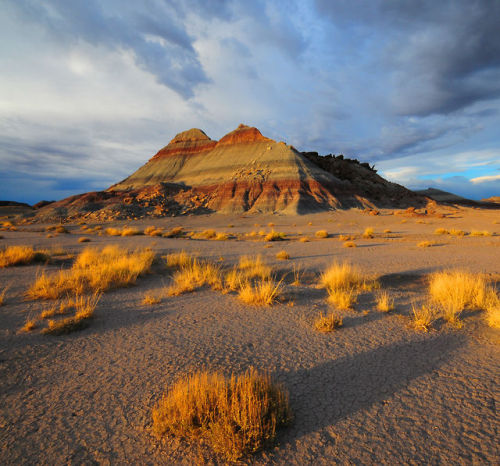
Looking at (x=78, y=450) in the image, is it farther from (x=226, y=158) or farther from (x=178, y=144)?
(x=178, y=144)

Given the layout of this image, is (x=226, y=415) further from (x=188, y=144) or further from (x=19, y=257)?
(x=188, y=144)

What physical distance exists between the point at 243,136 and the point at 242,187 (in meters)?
20.0

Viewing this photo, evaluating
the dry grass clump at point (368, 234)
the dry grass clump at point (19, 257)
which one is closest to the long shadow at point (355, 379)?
the dry grass clump at point (19, 257)

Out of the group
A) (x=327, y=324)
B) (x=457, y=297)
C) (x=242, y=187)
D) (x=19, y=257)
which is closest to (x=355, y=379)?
(x=327, y=324)

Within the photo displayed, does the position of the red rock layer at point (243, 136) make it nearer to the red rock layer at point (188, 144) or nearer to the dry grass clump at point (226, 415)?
the red rock layer at point (188, 144)

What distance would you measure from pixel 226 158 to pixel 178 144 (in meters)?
20.6

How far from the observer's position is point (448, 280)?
626cm

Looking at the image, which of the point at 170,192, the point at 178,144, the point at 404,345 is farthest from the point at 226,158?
the point at 404,345

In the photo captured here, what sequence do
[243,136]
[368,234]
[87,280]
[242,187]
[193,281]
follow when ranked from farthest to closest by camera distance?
[243,136]
[242,187]
[368,234]
[193,281]
[87,280]

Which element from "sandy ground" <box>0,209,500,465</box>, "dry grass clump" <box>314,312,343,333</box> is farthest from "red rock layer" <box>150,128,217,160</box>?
"dry grass clump" <box>314,312,343,333</box>

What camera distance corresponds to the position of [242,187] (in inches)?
1932

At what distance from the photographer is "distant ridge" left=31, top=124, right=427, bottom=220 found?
45188 millimetres

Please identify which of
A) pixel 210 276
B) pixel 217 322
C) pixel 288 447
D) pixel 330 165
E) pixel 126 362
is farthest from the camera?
pixel 330 165

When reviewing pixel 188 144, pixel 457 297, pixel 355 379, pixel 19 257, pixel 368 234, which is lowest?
pixel 368 234
